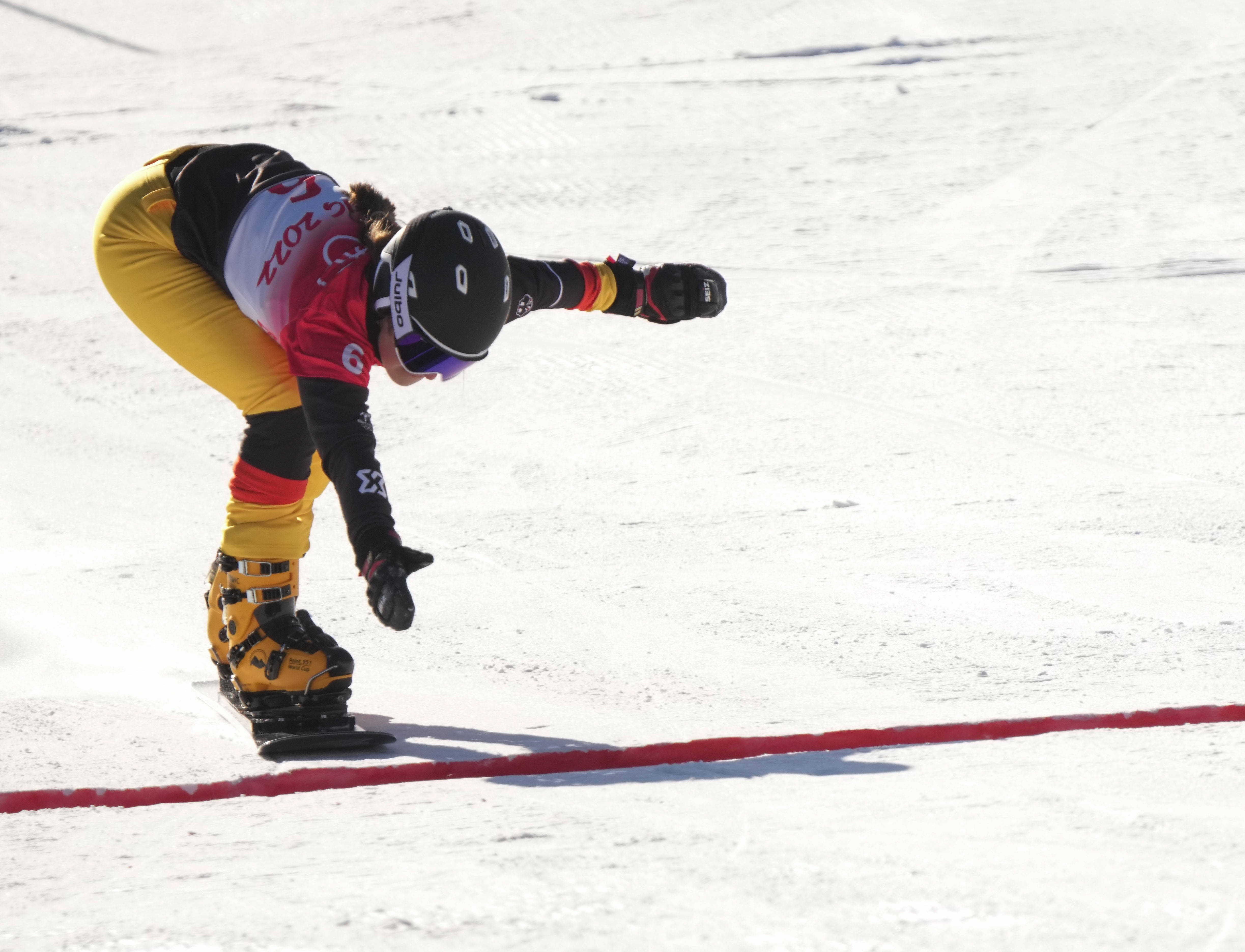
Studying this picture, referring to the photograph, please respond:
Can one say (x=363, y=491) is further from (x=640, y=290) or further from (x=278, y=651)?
Answer: (x=640, y=290)

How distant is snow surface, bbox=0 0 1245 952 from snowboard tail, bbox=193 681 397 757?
0.07m

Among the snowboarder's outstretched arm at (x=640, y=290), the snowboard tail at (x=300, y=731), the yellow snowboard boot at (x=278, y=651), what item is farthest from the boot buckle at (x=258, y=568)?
the snowboarder's outstretched arm at (x=640, y=290)

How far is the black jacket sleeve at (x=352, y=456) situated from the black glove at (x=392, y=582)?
0.08 feet

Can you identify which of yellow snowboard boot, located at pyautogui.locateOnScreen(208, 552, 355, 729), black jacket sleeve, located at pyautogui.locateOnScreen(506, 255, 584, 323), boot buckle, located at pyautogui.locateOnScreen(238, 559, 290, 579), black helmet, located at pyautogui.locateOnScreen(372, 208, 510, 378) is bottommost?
yellow snowboard boot, located at pyautogui.locateOnScreen(208, 552, 355, 729)

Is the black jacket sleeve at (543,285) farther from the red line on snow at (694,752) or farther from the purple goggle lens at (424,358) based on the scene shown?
the red line on snow at (694,752)

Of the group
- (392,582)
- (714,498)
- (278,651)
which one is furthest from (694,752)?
(714,498)

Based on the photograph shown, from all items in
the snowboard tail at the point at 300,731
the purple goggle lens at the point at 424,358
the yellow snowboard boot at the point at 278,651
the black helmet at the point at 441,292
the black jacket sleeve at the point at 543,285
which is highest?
the black jacket sleeve at the point at 543,285

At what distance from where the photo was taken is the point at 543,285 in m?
3.22

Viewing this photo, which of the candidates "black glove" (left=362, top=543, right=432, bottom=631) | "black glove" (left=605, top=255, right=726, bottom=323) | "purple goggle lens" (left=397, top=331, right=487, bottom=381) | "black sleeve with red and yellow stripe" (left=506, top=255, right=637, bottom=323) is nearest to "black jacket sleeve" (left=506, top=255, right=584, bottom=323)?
"black sleeve with red and yellow stripe" (left=506, top=255, right=637, bottom=323)

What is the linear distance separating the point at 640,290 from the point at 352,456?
109cm

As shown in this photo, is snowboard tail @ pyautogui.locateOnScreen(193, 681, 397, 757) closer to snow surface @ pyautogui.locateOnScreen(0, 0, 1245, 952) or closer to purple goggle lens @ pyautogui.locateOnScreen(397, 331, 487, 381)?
snow surface @ pyautogui.locateOnScreen(0, 0, 1245, 952)

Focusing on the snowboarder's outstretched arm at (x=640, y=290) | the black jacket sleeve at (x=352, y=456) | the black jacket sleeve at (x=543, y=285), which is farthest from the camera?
the snowboarder's outstretched arm at (x=640, y=290)

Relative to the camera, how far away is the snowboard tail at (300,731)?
9.48 feet

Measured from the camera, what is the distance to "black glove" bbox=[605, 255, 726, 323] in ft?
11.2
